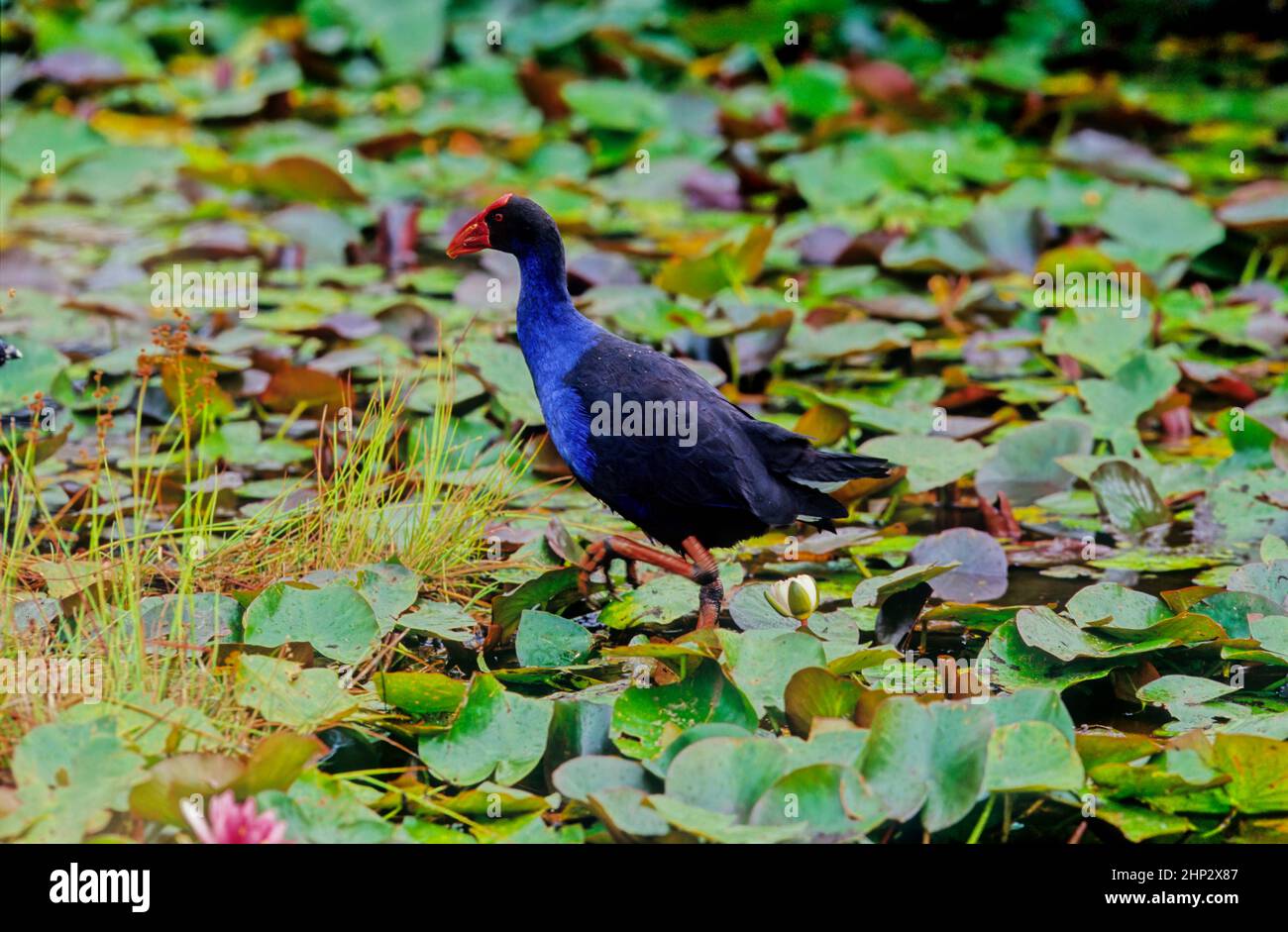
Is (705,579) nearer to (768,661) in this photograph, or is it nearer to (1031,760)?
(768,661)

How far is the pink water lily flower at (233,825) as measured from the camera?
270 cm

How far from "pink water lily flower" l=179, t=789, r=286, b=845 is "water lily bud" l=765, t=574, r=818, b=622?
1429mm

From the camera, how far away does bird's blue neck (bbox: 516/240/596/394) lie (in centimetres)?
395

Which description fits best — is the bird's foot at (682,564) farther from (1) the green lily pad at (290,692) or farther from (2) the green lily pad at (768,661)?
(1) the green lily pad at (290,692)

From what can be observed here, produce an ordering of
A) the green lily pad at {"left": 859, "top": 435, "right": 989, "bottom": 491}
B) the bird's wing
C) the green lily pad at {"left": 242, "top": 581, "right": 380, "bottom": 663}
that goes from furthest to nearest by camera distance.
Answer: the green lily pad at {"left": 859, "top": 435, "right": 989, "bottom": 491} < the bird's wing < the green lily pad at {"left": 242, "top": 581, "right": 380, "bottom": 663}

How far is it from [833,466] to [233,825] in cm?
174

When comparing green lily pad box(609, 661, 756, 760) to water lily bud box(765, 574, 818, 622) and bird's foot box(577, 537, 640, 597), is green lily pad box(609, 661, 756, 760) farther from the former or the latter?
bird's foot box(577, 537, 640, 597)

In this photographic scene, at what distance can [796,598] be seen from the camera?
12.4 feet

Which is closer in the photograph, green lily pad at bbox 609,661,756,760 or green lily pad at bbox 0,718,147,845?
green lily pad at bbox 0,718,147,845

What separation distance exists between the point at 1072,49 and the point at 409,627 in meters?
7.59

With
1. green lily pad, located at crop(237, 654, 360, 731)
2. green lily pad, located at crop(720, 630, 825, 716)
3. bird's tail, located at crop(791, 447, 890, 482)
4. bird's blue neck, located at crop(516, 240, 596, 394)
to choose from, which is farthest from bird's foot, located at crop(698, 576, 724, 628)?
green lily pad, located at crop(237, 654, 360, 731)

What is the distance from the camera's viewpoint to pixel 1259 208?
650 cm

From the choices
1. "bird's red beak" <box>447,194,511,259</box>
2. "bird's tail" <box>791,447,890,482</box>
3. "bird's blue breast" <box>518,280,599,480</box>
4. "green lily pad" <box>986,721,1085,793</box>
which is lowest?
"green lily pad" <box>986,721,1085,793</box>

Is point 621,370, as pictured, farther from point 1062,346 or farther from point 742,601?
point 1062,346
